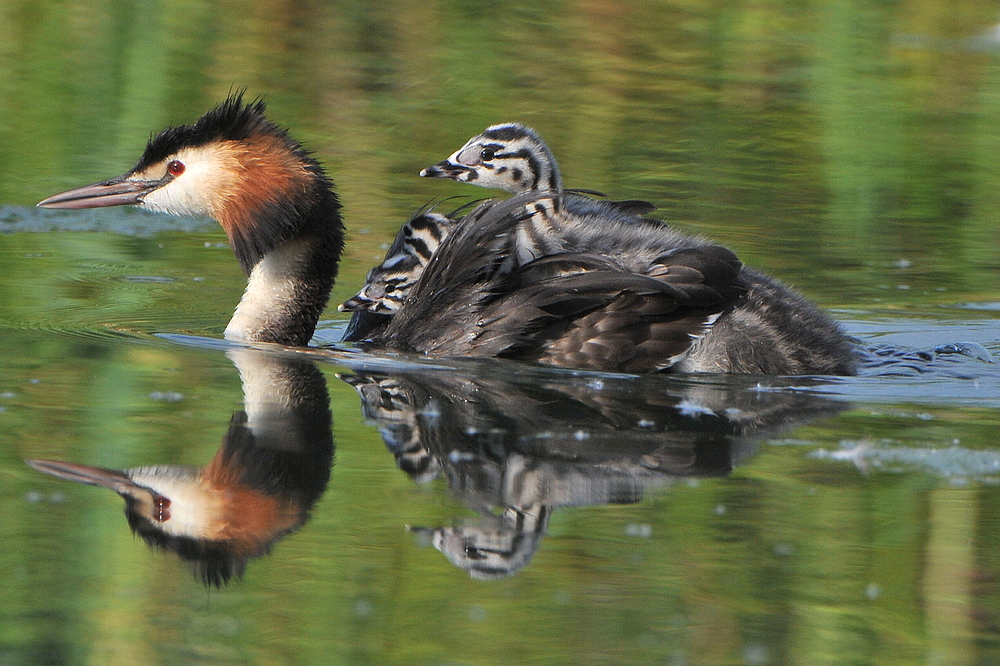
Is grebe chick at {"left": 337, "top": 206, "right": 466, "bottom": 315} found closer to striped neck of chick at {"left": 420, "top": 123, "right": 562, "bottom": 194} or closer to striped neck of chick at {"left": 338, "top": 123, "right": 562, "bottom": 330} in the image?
striped neck of chick at {"left": 338, "top": 123, "right": 562, "bottom": 330}

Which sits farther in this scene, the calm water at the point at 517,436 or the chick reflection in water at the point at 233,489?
the chick reflection in water at the point at 233,489

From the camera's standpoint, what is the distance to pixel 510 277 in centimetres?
582

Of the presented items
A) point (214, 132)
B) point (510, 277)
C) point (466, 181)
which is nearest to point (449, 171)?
point (466, 181)

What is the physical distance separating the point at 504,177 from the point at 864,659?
4.14m

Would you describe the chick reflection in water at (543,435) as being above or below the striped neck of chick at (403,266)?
above

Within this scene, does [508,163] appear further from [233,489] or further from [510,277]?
[233,489]

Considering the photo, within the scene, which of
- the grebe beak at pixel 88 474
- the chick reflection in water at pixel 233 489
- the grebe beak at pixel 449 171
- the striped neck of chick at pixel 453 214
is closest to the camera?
the chick reflection in water at pixel 233 489

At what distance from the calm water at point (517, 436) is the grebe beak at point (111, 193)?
0.48 meters

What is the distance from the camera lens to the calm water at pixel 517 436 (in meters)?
3.33

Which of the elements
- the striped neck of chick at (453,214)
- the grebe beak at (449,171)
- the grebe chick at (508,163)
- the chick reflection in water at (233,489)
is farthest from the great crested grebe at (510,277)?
the chick reflection in water at (233,489)

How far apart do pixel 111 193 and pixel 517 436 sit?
2.63m

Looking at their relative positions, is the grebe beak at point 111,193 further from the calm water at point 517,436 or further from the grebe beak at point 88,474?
the grebe beak at point 88,474

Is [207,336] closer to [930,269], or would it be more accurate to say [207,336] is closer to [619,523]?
[619,523]

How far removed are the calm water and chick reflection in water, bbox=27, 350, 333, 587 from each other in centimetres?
2
